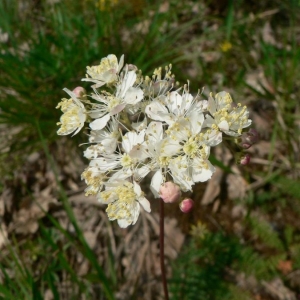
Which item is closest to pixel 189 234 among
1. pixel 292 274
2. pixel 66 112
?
pixel 292 274

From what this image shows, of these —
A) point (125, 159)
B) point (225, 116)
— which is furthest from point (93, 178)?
point (225, 116)

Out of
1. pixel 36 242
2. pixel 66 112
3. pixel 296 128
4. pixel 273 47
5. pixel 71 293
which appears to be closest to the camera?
pixel 66 112

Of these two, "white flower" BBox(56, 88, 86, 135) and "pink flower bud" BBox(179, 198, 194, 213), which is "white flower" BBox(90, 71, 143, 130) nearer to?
"white flower" BBox(56, 88, 86, 135)

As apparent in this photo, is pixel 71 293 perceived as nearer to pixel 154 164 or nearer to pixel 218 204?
pixel 218 204

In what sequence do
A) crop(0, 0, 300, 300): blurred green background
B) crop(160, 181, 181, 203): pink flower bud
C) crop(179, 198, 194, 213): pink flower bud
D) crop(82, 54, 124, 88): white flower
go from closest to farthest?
1. crop(160, 181, 181, 203): pink flower bud
2. crop(179, 198, 194, 213): pink flower bud
3. crop(82, 54, 124, 88): white flower
4. crop(0, 0, 300, 300): blurred green background

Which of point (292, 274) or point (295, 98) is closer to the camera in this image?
point (292, 274)

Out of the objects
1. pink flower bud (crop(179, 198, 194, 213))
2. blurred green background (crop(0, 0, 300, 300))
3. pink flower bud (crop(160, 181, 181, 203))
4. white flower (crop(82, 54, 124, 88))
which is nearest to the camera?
pink flower bud (crop(160, 181, 181, 203))

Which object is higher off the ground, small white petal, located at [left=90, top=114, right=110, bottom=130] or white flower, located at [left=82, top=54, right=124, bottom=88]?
white flower, located at [left=82, top=54, right=124, bottom=88]

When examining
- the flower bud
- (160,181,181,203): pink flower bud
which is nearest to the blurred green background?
(160,181,181,203): pink flower bud
